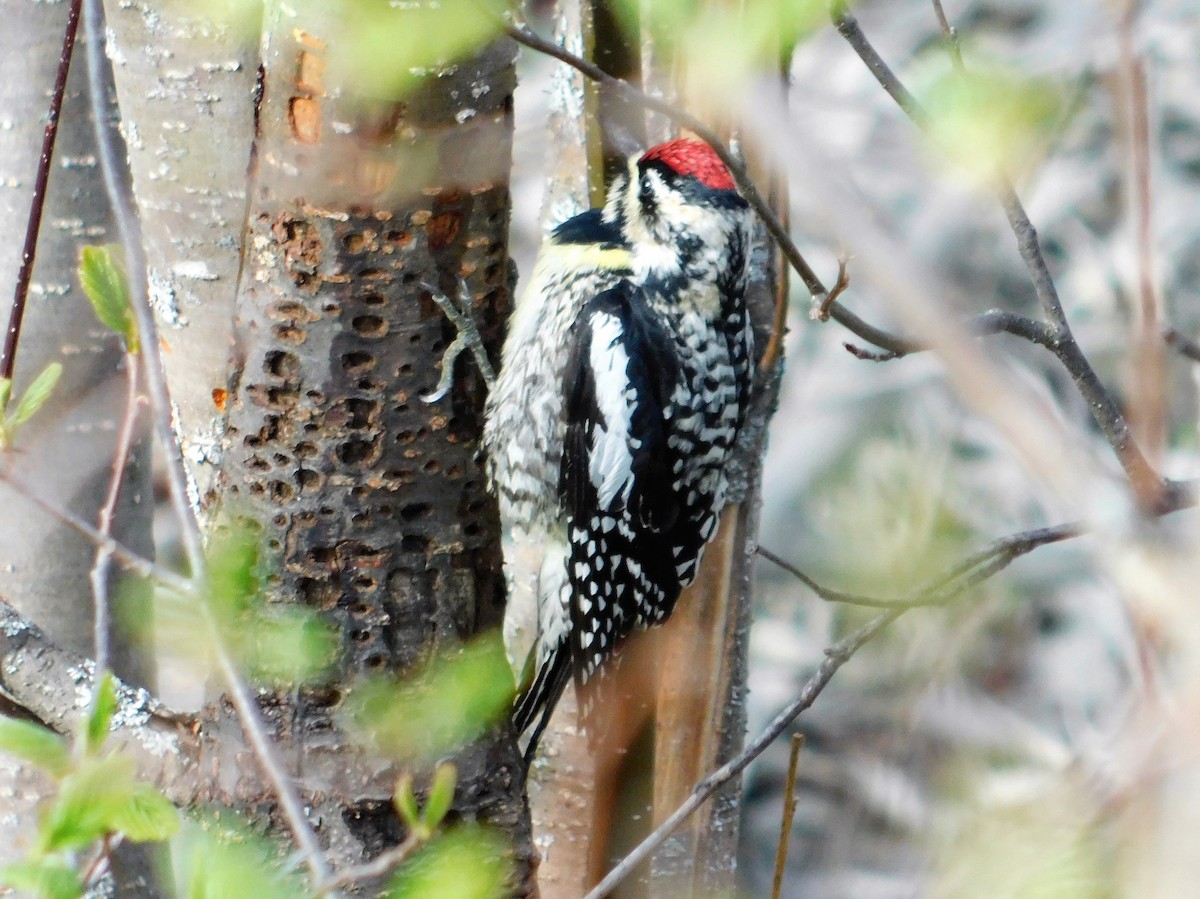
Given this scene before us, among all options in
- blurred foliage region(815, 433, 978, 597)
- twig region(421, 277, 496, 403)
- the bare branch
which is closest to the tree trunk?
twig region(421, 277, 496, 403)

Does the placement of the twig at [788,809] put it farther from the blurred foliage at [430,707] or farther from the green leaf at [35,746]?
the green leaf at [35,746]

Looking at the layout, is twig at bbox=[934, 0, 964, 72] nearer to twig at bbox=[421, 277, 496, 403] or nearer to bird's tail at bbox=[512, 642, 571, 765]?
twig at bbox=[421, 277, 496, 403]

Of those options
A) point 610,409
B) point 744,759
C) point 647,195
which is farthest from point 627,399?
point 744,759

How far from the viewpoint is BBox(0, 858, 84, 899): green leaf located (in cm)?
67

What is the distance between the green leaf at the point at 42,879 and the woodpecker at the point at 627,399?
45.2 inches

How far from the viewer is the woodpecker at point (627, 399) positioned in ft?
6.07

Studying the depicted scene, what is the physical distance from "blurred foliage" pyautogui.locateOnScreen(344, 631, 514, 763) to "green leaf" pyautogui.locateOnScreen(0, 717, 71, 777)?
592mm

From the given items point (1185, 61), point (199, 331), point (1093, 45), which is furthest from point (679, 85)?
point (1185, 61)

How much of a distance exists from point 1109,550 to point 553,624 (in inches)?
61.8

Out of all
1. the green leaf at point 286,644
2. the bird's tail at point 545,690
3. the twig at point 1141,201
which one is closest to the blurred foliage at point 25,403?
the green leaf at point 286,644

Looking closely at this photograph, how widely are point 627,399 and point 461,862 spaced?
81 centimetres

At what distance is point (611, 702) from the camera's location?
1795mm

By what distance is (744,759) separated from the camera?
127 centimetres

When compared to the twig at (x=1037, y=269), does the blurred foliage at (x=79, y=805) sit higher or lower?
lower
